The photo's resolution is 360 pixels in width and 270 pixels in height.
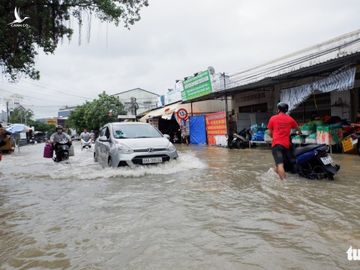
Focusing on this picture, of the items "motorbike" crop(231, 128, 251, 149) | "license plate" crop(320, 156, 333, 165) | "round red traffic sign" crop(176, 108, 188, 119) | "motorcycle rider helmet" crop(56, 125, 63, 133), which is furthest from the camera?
"round red traffic sign" crop(176, 108, 188, 119)

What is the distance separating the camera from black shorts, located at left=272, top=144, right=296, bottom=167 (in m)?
7.24

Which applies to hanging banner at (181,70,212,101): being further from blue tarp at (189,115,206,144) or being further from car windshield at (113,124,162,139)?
car windshield at (113,124,162,139)

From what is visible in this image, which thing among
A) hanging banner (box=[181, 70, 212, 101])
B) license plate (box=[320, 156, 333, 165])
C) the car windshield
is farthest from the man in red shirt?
hanging banner (box=[181, 70, 212, 101])

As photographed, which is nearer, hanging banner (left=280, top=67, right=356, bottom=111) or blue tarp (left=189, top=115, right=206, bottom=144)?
hanging banner (left=280, top=67, right=356, bottom=111)

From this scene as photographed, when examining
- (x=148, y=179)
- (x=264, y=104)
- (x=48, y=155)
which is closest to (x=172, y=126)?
(x=264, y=104)

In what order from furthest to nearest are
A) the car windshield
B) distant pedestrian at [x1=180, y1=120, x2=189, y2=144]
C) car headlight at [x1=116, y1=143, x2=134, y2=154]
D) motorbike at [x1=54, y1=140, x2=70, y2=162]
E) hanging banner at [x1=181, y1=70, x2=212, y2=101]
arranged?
1. distant pedestrian at [x1=180, y1=120, x2=189, y2=144]
2. hanging banner at [x1=181, y1=70, x2=212, y2=101]
3. motorbike at [x1=54, y1=140, x2=70, y2=162]
4. the car windshield
5. car headlight at [x1=116, y1=143, x2=134, y2=154]

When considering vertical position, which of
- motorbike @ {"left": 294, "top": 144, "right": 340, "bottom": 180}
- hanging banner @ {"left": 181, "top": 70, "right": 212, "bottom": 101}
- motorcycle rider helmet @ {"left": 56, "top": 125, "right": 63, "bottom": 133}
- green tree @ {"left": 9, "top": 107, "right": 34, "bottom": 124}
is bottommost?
motorbike @ {"left": 294, "top": 144, "right": 340, "bottom": 180}

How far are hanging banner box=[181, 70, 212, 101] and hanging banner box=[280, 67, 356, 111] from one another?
638 cm

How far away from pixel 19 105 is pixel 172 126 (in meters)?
66.6

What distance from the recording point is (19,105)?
84.8m

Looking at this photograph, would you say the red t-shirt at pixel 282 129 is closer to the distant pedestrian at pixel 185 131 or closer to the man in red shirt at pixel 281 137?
the man in red shirt at pixel 281 137

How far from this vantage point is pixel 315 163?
7.38 m

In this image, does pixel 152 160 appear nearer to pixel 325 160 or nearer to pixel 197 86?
pixel 325 160

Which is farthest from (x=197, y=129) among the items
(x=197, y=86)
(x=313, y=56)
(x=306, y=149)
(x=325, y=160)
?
(x=325, y=160)
